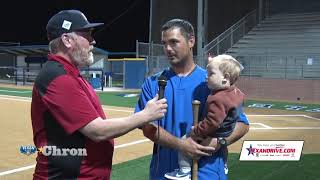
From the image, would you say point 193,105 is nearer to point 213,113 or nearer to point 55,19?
point 213,113

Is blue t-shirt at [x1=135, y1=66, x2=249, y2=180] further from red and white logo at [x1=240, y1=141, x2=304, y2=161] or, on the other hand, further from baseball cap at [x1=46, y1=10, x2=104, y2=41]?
red and white logo at [x1=240, y1=141, x2=304, y2=161]

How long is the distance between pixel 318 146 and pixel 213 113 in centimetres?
736

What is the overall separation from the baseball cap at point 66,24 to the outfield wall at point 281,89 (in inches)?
842

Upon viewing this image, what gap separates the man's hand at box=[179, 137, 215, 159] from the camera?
10.1 feet

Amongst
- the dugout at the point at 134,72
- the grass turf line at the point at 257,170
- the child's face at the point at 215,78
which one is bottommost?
the grass turf line at the point at 257,170

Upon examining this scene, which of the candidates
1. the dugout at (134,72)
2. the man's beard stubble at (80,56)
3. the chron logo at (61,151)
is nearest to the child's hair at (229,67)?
the man's beard stubble at (80,56)

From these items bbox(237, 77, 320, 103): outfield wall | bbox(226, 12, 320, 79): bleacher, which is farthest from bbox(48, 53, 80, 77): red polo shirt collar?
bbox(226, 12, 320, 79): bleacher

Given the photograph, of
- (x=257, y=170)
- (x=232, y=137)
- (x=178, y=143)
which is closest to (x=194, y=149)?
(x=178, y=143)

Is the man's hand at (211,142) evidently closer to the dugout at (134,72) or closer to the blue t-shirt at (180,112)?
the blue t-shirt at (180,112)

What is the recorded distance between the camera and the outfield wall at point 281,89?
23266mm

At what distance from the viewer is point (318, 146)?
31.7ft

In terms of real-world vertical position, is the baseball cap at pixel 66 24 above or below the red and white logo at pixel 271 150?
above

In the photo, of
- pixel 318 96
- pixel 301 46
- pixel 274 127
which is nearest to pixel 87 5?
pixel 301 46

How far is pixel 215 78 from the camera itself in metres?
3.13
